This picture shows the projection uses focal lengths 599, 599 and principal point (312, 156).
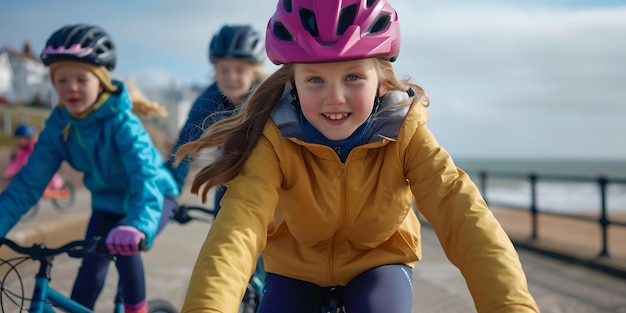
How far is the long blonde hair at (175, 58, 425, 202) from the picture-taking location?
87.3 inches

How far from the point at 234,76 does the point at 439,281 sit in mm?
3552

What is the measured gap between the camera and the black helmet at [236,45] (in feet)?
14.7

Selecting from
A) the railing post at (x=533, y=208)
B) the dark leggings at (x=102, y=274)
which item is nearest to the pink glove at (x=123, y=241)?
the dark leggings at (x=102, y=274)

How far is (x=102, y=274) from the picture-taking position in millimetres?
3432

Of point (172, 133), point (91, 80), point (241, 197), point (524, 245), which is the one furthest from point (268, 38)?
point (172, 133)

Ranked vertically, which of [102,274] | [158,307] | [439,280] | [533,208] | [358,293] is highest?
[358,293]

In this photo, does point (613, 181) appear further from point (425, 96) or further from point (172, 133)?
point (172, 133)

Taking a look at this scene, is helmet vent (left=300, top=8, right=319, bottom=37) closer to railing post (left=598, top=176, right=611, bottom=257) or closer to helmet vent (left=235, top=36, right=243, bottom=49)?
helmet vent (left=235, top=36, right=243, bottom=49)

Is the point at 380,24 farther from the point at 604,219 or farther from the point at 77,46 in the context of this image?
the point at 604,219

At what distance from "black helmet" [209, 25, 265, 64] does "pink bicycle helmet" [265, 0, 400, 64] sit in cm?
229

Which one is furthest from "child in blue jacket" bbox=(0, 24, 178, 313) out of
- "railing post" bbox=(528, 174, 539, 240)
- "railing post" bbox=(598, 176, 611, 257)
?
"railing post" bbox=(528, 174, 539, 240)

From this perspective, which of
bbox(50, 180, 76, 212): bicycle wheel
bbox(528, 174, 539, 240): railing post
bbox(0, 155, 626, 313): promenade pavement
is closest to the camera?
→ bbox(0, 155, 626, 313): promenade pavement

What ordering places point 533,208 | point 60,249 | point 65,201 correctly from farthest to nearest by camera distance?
point 65,201
point 533,208
point 60,249

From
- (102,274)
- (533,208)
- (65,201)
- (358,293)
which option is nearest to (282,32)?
(358,293)
